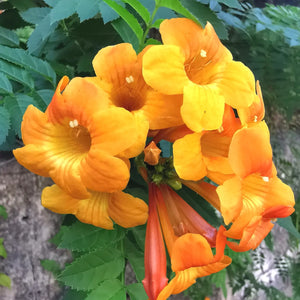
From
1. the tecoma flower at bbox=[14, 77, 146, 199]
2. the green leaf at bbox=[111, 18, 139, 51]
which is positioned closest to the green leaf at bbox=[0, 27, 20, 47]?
the green leaf at bbox=[111, 18, 139, 51]

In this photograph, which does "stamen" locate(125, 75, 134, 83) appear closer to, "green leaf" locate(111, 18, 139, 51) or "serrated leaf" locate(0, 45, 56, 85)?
"green leaf" locate(111, 18, 139, 51)

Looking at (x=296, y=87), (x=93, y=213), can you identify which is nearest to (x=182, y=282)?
(x=93, y=213)

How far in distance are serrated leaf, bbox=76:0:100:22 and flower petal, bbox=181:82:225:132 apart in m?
0.35

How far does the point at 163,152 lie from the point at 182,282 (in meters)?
0.32

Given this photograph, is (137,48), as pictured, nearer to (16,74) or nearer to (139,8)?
(139,8)

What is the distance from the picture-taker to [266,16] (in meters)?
1.30

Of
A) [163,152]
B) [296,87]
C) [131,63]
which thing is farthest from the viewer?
[296,87]

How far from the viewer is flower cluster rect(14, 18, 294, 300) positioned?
59cm

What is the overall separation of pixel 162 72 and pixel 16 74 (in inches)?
18.5

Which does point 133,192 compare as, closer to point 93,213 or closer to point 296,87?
point 93,213

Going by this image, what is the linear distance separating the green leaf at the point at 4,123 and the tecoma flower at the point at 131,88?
0.82ft

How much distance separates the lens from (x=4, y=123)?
788mm

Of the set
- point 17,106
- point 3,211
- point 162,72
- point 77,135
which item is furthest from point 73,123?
point 3,211

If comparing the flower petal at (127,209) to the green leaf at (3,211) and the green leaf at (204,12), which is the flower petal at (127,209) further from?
the green leaf at (3,211)
